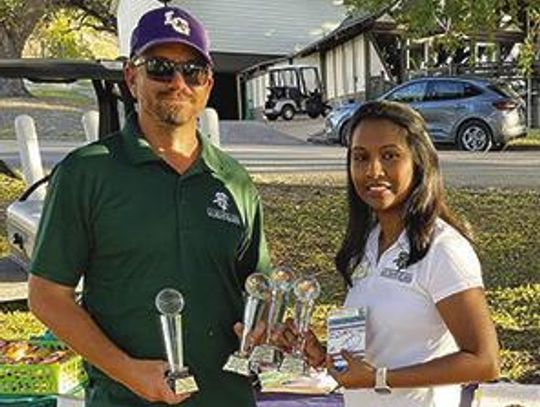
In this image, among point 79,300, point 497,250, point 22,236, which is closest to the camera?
point 79,300

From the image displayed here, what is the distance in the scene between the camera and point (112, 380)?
2230 mm

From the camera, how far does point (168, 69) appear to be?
226 centimetres

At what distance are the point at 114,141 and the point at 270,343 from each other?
2.05ft

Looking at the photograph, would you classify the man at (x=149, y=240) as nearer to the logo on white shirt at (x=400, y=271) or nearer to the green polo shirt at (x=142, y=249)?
the green polo shirt at (x=142, y=249)

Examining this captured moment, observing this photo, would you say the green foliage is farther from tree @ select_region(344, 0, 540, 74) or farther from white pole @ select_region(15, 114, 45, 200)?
white pole @ select_region(15, 114, 45, 200)

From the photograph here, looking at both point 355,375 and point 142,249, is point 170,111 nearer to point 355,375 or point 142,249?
point 142,249

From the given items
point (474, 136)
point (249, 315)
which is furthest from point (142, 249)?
point (474, 136)

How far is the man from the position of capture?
7.14 feet

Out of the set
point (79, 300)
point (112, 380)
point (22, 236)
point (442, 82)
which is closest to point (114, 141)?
point (79, 300)

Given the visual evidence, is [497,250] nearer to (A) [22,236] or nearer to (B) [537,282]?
(B) [537,282]

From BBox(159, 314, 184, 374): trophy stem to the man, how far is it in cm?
3

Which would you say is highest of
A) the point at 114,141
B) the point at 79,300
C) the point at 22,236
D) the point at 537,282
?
the point at 114,141

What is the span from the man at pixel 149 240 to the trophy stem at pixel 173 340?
1.4 inches

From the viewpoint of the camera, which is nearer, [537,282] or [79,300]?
[79,300]
